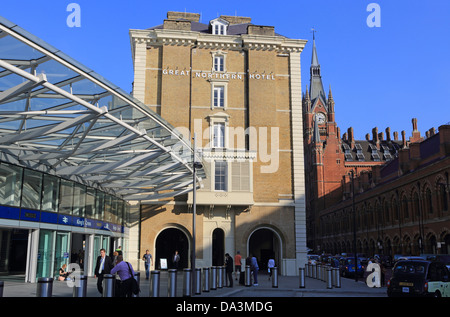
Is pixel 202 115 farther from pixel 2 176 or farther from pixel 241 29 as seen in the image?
pixel 2 176

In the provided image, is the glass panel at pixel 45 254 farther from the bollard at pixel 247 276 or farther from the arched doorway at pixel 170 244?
the arched doorway at pixel 170 244

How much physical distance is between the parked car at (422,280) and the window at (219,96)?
21467mm

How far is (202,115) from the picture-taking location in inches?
1393

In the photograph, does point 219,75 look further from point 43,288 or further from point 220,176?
point 43,288

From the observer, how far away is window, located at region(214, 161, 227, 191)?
3378 cm

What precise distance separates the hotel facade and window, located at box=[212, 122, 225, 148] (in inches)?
3.3

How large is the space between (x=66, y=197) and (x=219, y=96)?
16.7 meters

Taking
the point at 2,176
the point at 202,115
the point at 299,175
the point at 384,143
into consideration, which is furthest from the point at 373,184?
the point at 2,176

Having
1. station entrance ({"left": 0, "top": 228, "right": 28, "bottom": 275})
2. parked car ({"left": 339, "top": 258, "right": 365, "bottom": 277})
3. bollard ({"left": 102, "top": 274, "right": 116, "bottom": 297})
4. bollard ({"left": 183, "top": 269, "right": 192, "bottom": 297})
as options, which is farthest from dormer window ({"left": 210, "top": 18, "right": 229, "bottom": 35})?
bollard ({"left": 102, "top": 274, "right": 116, "bottom": 297})

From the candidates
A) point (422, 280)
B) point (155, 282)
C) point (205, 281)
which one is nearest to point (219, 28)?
point (205, 281)

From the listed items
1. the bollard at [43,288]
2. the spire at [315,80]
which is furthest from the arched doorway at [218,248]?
the spire at [315,80]

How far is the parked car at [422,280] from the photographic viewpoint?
1678 centimetres

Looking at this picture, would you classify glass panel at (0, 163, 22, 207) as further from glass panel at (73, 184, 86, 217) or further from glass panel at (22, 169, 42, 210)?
glass panel at (73, 184, 86, 217)

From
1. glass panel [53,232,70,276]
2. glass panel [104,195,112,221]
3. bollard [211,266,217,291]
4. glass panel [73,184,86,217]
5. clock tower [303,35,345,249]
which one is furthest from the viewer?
clock tower [303,35,345,249]
